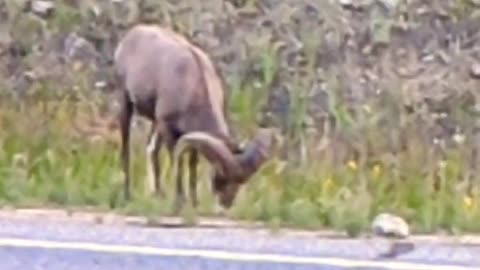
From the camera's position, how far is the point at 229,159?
1012cm

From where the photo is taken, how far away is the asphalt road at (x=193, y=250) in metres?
8.26

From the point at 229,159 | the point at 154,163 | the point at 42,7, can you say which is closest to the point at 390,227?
the point at 229,159

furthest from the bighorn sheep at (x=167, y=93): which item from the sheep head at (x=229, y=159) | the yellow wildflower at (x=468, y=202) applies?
the yellow wildflower at (x=468, y=202)

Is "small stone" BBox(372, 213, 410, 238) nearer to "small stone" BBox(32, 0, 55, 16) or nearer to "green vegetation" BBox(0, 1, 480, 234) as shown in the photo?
"green vegetation" BBox(0, 1, 480, 234)

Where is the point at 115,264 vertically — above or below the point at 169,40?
below

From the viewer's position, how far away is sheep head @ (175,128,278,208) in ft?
32.9

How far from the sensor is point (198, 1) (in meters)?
13.4

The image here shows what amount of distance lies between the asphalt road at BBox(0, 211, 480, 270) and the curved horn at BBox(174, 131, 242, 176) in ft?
3.28

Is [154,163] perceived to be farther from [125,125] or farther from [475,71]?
[475,71]

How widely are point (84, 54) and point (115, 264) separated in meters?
5.04

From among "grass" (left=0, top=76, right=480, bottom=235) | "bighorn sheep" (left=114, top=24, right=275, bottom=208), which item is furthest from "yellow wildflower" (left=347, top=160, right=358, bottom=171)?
"bighorn sheep" (left=114, top=24, right=275, bottom=208)

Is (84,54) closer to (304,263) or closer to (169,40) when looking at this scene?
(169,40)

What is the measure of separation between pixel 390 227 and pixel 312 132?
2.67 metres

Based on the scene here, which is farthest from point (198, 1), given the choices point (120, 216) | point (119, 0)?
point (120, 216)
